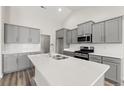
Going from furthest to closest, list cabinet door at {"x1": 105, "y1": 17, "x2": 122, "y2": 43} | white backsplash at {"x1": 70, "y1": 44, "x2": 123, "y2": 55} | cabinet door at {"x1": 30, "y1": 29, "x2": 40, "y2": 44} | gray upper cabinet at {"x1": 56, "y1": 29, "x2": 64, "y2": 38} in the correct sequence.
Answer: gray upper cabinet at {"x1": 56, "y1": 29, "x2": 64, "y2": 38} < cabinet door at {"x1": 30, "y1": 29, "x2": 40, "y2": 44} < white backsplash at {"x1": 70, "y1": 44, "x2": 123, "y2": 55} < cabinet door at {"x1": 105, "y1": 17, "x2": 122, "y2": 43}

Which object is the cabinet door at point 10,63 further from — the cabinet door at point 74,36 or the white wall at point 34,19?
the cabinet door at point 74,36

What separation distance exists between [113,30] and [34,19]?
426 cm

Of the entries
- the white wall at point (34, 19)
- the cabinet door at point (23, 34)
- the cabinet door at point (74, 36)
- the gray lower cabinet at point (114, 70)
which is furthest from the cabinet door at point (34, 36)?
the gray lower cabinet at point (114, 70)

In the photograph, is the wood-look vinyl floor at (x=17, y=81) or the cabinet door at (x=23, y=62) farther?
the cabinet door at (x=23, y=62)

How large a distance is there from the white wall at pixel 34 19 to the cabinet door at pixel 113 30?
10.6 feet

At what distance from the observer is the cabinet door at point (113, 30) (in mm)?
2590

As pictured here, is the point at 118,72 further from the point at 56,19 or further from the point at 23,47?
the point at 56,19

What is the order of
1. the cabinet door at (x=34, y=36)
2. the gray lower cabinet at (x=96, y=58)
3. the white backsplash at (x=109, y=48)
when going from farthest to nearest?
the cabinet door at (x=34, y=36), the gray lower cabinet at (x=96, y=58), the white backsplash at (x=109, y=48)

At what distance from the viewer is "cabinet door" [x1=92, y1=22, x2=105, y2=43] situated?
3.13m

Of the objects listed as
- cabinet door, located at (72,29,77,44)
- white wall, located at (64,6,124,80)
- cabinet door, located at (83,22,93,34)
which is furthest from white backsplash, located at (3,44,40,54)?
cabinet door, located at (83,22,93,34)

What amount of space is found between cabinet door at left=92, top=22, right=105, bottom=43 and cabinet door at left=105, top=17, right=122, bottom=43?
167mm

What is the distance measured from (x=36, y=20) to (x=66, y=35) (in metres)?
2.21

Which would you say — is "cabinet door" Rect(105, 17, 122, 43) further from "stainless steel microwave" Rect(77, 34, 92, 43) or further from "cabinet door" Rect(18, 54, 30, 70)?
"cabinet door" Rect(18, 54, 30, 70)

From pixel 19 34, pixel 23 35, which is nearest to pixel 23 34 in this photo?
pixel 23 35
